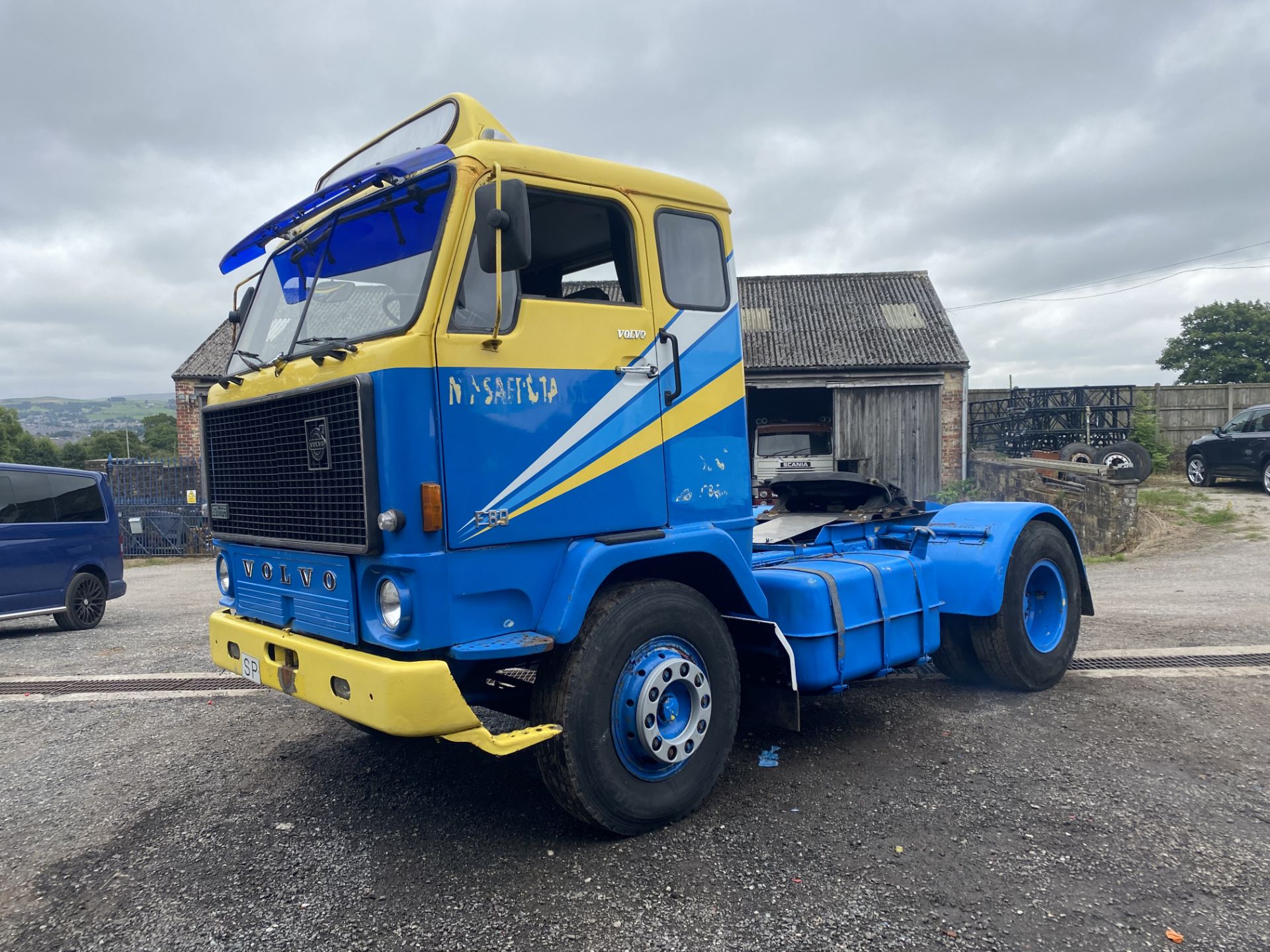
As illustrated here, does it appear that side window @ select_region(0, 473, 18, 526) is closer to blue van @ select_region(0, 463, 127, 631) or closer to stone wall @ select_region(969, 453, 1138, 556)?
blue van @ select_region(0, 463, 127, 631)

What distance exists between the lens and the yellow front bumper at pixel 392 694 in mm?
3176

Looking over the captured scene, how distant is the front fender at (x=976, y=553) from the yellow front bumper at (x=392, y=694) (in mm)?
3104

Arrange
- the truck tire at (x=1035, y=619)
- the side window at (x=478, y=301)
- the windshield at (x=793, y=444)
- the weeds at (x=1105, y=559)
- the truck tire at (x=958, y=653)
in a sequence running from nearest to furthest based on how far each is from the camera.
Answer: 1. the side window at (x=478, y=301)
2. the truck tire at (x=1035, y=619)
3. the truck tire at (x=958, y=653)
4. the weeds at (x=1105, y=559)
5. the windshield at (x=793, y=444)

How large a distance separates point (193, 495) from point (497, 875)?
1832 centimetres

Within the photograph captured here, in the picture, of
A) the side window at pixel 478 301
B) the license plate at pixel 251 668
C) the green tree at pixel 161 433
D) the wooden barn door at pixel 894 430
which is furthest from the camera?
the green tree at pixel 161 433

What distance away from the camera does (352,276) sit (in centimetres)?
388

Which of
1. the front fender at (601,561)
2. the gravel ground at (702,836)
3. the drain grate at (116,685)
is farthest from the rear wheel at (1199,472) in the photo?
the drain grate at (116,685)

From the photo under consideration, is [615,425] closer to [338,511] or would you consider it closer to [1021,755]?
[338,511]

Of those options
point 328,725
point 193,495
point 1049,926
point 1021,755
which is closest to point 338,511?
point 328,725

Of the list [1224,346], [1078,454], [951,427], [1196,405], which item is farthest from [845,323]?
[1224,346]

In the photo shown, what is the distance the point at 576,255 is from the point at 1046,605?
13.8 ft

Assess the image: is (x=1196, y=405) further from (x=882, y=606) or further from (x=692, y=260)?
(x=692, y=260)

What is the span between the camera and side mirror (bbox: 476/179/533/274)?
333 cm

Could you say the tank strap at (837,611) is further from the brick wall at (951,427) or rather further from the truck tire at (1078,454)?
the brick wall at (951,427)
